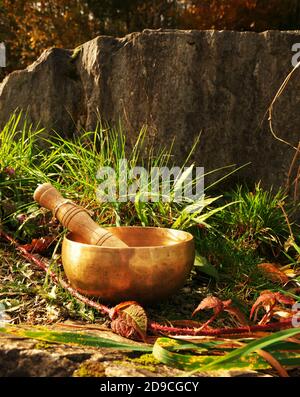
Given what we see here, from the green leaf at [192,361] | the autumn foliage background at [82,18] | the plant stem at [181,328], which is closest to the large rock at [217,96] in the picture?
the plant stem at [181,328]

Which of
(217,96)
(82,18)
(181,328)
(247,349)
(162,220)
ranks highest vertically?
(82,18)

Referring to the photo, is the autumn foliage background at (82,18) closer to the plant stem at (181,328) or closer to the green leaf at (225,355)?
the plant stem at (181,328)

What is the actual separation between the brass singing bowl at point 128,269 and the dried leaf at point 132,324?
166 mm

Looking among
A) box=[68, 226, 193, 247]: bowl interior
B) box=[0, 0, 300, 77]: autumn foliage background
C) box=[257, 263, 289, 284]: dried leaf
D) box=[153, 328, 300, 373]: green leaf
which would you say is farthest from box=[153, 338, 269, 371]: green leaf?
box=[0, 0, 300, 77]: autumn foliage background

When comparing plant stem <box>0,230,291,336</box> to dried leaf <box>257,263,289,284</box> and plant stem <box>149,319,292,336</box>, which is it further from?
dried leaf <box>257,263,289,284</box>

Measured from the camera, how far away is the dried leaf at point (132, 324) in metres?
2.00

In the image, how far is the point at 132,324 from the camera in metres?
2.01

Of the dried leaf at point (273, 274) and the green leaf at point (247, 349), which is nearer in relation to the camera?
the green leaf at point (247, 349)

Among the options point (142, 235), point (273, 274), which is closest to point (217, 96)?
point (273, 274)

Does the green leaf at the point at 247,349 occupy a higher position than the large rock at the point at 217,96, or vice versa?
the large rock at the point at 217,96

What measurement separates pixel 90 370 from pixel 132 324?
13.8 inches

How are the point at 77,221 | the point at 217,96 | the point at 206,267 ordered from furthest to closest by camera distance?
the point at 217,96
the point at 206,267
the point at 77,221

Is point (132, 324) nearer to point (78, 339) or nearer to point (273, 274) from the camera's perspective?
point (78, 339)
